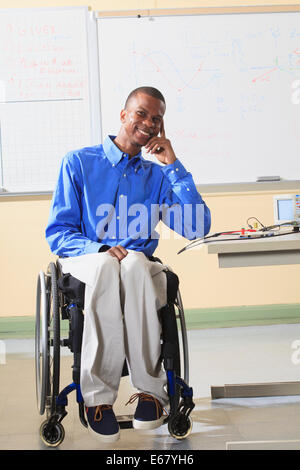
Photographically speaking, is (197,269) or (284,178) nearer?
(284,178)

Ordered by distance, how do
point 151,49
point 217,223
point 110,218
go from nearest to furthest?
point 110,218
point 151,49
point 217,223

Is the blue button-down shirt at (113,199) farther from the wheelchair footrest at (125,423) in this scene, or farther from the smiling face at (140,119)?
the wheelchair footrest at (125,423)

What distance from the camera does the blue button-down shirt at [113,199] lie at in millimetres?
2070

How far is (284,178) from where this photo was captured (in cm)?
353

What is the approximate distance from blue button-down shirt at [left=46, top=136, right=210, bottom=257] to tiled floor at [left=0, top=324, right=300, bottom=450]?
2.04 ft

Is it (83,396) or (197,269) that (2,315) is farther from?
(83,396)

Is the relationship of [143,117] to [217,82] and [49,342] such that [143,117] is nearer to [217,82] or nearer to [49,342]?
[49,342]

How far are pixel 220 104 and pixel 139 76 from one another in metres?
0.48

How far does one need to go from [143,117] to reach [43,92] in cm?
152

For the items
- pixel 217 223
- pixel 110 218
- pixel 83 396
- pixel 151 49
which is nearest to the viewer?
pixel 83 396

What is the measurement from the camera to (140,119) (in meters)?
2.15

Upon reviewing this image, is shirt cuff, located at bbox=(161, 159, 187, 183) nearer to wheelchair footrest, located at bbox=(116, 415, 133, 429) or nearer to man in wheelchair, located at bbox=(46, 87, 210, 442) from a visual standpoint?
man in wheelchair, located at bbox=(46, 87, 210, 442)

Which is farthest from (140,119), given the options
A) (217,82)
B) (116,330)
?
(217,82)

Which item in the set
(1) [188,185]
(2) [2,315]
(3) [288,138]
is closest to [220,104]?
(3) [288,138]
